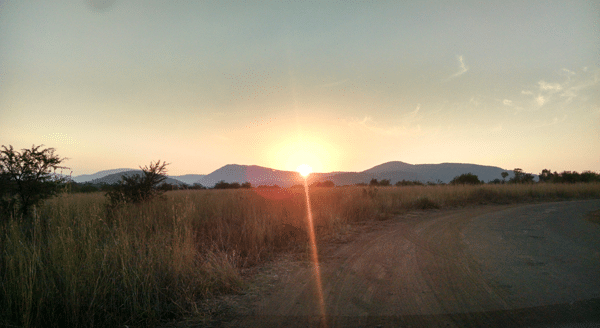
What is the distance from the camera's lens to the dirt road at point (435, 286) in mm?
3117

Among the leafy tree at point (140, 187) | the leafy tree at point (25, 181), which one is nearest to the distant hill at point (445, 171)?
the leafy tree at point (140, 187)

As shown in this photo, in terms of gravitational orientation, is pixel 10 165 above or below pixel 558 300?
above

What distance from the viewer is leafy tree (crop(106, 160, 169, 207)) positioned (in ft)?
33.4

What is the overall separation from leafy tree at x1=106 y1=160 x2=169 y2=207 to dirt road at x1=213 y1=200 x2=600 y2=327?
25.9 feet

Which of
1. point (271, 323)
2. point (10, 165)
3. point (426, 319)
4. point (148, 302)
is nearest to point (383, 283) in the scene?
point (426, 319)

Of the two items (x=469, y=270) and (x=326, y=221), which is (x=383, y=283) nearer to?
(x=469, y=270)

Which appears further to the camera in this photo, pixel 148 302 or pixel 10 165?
A: pixel 10 165

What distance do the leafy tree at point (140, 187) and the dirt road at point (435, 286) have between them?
7891 millimetres

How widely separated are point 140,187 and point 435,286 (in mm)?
11007

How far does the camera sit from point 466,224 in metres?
9.55

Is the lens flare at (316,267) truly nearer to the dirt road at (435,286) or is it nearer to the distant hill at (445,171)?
the dirt road at (435,286)

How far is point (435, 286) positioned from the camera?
4.02 metres

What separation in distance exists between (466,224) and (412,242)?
406 cm

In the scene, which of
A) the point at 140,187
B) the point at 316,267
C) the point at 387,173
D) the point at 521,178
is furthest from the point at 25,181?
the point at 387,173
